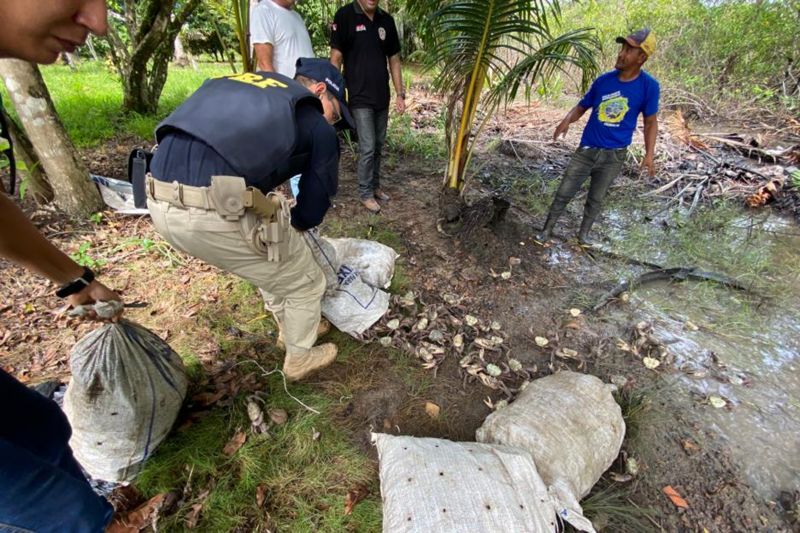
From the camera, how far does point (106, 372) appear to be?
5.00 feet

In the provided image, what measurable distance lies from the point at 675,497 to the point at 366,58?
386 cm

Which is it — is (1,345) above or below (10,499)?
below

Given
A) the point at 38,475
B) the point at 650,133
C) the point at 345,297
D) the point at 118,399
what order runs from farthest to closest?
the point at 650,133 → the point at 345,297 → the point at 118,399 → the point at 38,475

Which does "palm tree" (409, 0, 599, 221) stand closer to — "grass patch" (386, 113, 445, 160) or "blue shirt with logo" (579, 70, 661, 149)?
"blue shirt with logo" (579, 70, 661, 149)

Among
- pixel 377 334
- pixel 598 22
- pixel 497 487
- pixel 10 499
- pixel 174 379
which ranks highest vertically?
pixel 598 22

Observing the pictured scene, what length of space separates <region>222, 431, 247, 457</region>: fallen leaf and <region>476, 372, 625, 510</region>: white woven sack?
3.93ft

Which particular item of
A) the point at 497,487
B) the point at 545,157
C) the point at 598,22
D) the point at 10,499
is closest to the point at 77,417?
the point at 10,499

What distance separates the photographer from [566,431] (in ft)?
5.43

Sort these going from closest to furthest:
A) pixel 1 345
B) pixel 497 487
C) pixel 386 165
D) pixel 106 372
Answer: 1. pixel 497 487
2. pixel 106 372
3. pixel 1 345
4. pixel 386 165

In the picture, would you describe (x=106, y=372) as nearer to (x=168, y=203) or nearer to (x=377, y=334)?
(x=168, y=203)

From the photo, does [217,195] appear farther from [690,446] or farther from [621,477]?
[690,446]

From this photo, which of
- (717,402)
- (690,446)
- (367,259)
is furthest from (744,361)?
(367,259)

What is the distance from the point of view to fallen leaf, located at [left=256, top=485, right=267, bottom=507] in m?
1.65

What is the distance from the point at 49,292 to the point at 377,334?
239cm
